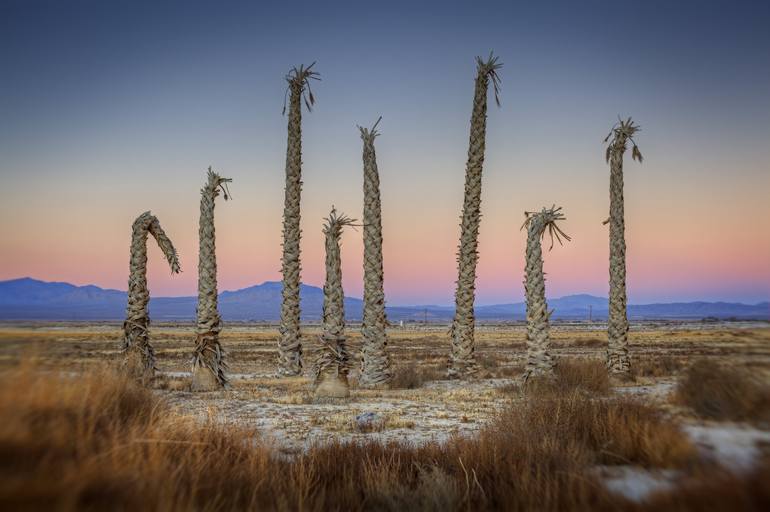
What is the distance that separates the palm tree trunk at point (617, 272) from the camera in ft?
62.0

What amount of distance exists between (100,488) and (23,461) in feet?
1.68

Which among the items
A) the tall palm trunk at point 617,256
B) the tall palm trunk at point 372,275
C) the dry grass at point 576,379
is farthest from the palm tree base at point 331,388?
the tall palm trunk at point 617,256

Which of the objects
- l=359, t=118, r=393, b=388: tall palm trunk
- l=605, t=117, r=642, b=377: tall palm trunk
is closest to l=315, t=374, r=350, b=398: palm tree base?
l=359, t=118, r=393, b=388: tall palm trunk

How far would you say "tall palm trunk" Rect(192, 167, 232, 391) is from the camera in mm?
15867

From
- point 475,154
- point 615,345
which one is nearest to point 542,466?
point 615,345

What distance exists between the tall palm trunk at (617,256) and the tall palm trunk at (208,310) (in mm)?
12466

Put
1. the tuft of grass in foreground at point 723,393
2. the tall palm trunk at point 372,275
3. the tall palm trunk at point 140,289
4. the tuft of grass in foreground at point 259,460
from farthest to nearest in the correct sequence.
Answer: the tall palm trunk at point 372,275
the tall palm trunk at point 140,289
the tuft of grass in foreground at point 723,393
the tuft of grass in foreground at point 259,460

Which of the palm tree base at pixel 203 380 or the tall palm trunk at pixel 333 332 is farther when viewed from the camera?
the palm tree base at pixel 203 380

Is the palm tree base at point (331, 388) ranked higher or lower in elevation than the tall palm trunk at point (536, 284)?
lower

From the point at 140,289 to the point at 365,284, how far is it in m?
6.93

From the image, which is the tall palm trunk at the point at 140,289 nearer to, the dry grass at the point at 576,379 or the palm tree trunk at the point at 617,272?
the dry grass at the point at 576,379

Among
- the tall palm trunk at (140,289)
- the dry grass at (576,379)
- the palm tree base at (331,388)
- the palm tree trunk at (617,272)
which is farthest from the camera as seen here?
the palm tree trunk at (617,272)

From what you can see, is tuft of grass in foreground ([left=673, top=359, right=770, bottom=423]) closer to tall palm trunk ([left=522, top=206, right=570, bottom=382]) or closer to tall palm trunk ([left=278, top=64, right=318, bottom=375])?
tall palm trunk ([left=522, top=206, right=570, bottom=382])

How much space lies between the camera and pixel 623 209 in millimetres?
19484
